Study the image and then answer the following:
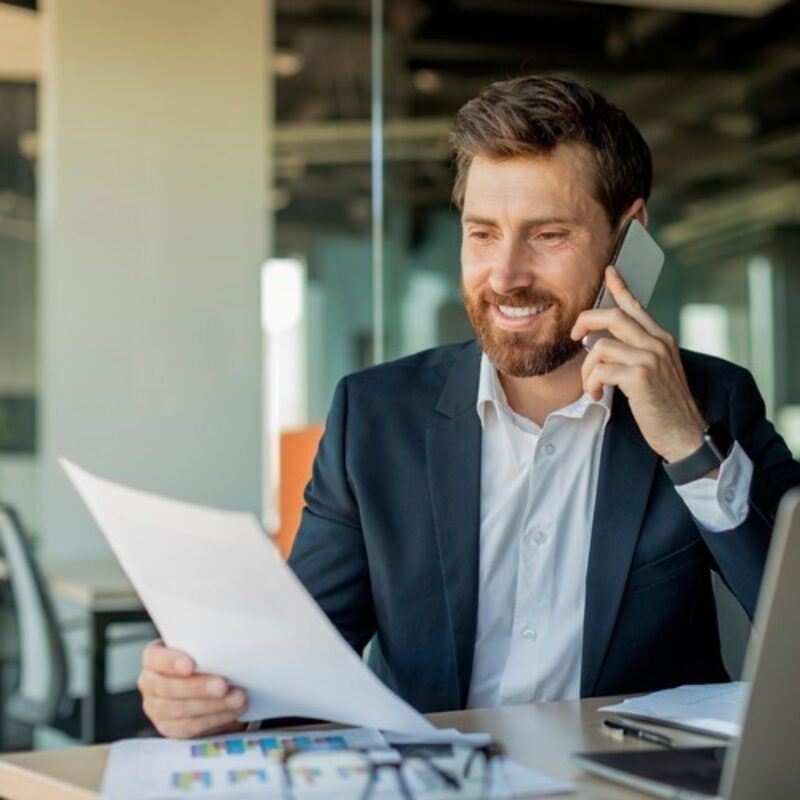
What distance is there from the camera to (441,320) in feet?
20.2

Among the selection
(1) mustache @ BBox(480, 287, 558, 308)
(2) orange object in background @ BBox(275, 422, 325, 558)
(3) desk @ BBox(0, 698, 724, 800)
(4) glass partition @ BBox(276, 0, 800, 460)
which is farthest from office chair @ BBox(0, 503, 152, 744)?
(3) desk @ BBox(0, 698, 724, 800)

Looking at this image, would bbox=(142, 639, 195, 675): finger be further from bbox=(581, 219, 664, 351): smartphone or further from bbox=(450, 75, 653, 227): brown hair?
bbox=(450, 75, 653, 227): brown hair

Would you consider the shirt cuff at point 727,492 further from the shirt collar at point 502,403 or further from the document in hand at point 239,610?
the document in hand at point 239,610

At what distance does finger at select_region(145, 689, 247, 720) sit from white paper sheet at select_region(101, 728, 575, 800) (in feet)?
0.09

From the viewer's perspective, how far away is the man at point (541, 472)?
1898 mm

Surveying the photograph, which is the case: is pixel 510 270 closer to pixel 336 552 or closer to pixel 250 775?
pixel 336 552

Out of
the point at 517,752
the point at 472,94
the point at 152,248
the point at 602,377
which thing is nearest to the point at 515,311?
the point at 602,377

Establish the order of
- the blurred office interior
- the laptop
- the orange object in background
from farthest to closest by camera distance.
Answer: the blurred office interior < the orange object in background < the laptop

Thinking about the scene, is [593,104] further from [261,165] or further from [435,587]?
[261,165]

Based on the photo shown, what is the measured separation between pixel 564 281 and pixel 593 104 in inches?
11.5

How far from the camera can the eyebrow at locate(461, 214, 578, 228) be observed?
205cm

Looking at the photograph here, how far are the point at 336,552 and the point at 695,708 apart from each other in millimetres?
599

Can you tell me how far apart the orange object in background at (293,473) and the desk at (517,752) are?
9.51 ft

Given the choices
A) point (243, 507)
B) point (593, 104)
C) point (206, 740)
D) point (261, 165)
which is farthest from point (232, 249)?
point (206, 740)
